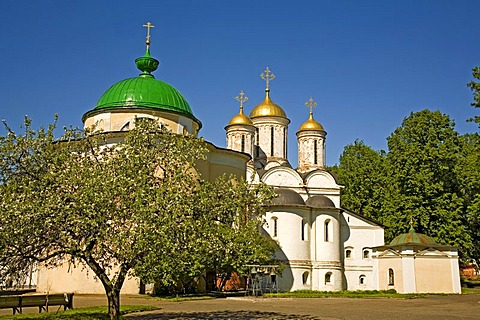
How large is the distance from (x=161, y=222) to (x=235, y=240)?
319cm

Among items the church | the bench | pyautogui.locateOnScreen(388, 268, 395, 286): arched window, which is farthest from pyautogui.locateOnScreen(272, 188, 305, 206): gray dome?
the bench

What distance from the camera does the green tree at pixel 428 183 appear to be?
3900cm

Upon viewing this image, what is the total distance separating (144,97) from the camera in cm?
2942

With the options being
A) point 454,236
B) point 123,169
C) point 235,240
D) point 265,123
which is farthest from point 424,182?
point 123,169

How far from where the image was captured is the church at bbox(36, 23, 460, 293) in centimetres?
2922

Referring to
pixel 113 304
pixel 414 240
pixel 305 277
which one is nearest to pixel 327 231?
pixel 305 277

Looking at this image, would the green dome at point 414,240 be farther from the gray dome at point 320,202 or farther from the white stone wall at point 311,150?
the white stone wall at point 311,150

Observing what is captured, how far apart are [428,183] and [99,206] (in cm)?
3222

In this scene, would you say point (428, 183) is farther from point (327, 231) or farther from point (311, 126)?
point (311, 126)

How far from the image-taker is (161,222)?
1189 centimetres

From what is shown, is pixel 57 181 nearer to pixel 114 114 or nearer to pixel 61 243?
pixel 61 243

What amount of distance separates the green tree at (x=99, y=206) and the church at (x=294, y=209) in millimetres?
13170

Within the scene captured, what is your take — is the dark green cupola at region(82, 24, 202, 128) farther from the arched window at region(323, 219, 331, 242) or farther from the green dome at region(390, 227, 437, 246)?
the green dome at region(390, 227, 437, 246)

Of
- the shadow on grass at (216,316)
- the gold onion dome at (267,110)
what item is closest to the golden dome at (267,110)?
the gold onion dome at (267,110)
